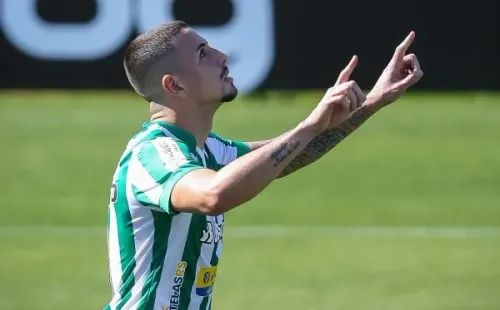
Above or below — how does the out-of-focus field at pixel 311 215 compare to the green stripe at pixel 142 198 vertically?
below

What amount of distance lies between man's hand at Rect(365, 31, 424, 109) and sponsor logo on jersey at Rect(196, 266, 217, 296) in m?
1.04

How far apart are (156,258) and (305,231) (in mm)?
6141

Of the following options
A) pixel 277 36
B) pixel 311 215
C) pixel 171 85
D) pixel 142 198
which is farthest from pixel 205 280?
pixel 277 36

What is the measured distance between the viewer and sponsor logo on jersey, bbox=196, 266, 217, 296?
4.92 m

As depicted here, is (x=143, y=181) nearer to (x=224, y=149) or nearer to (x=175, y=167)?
(x=175, y=167)

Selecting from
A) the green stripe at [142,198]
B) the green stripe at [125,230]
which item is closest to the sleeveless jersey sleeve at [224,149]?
the green stripe at [125,230]

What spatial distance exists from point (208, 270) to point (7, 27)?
12.0 m

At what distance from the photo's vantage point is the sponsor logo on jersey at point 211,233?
489 cm

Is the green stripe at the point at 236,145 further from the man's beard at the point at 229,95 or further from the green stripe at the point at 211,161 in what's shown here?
the man's beard at the point at 229,95

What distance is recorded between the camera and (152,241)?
475 centimetres

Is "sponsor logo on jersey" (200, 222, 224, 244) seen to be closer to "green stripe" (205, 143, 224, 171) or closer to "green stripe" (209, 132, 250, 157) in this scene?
"green stripe" (205, 143, 224, 171)

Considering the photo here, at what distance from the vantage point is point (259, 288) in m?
8.79

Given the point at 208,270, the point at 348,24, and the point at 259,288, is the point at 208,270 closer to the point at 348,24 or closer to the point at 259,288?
the point at 259,288

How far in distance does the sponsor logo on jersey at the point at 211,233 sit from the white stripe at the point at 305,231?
5.57m
